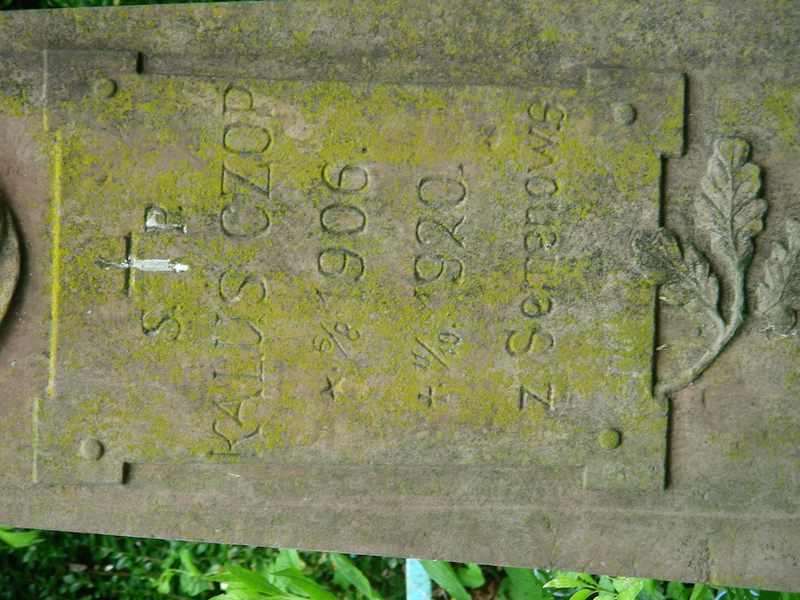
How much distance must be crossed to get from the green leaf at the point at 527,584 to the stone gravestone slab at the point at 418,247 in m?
0.87

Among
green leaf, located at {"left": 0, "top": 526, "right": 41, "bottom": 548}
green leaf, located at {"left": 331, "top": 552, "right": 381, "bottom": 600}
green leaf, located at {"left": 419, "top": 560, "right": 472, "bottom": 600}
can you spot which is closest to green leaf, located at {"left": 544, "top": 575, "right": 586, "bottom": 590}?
green leaf, located at {"left": 419, "top": 560, "right": 472, "bottom": 600}

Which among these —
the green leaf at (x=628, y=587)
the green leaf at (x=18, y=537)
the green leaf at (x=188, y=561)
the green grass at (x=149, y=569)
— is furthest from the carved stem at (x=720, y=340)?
the green leaf at (x=18, y=537)

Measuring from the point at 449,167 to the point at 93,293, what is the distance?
0.96 meters

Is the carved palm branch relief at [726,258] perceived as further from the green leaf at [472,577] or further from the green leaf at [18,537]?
the green leaf at [18,537]

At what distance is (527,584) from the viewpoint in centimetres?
315

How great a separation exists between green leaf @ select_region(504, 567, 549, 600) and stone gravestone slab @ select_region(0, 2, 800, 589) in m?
0.87

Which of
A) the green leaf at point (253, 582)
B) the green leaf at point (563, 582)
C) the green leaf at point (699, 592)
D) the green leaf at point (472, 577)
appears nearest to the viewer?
the green leaf at point (699, 592)

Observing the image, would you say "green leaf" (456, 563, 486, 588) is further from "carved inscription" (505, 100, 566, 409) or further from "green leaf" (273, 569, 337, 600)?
"carved inscription" (505, 100, 566, 409)

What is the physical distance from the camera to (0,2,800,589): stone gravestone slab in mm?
2324

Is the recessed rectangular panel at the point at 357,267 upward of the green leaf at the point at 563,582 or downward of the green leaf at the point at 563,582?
upward

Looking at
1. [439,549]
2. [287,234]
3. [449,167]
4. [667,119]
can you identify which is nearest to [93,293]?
[287,234]

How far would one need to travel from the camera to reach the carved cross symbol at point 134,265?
2.34m

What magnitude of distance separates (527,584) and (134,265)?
174 cm

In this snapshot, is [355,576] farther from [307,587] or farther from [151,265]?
[151,265]
